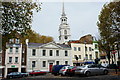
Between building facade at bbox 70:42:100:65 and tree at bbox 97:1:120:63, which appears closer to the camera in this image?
tree at bbox 97:1:120:63

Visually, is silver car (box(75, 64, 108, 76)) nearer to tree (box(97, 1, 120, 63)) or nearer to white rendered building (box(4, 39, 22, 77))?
tree (box(97, 1, 120, 63))

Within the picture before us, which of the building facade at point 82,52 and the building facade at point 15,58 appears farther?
the building facade at point 82,52

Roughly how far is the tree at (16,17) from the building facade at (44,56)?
52.9 feet

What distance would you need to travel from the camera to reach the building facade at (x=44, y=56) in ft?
85.8

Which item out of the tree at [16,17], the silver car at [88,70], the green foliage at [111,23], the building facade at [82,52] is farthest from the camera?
the building facade at [82,52]

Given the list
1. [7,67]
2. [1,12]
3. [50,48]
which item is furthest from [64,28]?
[1,12]

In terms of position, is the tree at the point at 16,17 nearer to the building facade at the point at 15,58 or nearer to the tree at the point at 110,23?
the tree at the point at 110,23

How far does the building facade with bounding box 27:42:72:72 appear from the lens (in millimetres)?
26156

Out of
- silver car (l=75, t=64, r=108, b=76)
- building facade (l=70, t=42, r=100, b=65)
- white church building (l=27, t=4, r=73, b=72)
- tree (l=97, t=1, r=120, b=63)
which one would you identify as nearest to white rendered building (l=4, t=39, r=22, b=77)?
white church building (l=27, t=4, r=73, b=72)

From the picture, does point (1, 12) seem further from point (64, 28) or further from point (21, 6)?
point (64, 28)

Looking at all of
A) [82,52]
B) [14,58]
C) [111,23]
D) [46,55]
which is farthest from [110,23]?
[82,52]

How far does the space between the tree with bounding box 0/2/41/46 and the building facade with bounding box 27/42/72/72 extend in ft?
52.9

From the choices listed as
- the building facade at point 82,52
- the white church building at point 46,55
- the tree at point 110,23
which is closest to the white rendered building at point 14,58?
the white church building at point 46,55

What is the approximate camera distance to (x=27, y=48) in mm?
26047
